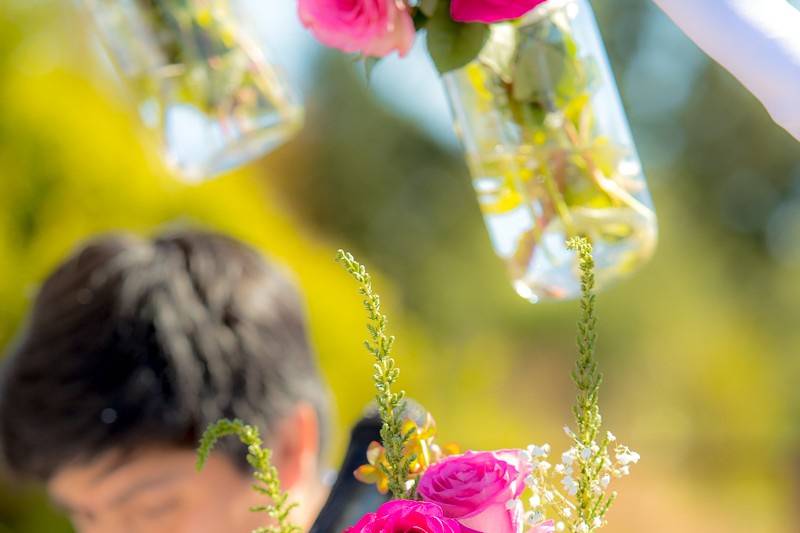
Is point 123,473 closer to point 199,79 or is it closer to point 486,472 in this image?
point 199,79

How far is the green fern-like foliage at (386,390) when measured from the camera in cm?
70

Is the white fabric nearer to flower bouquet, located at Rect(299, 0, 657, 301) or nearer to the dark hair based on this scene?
flower bouquet, located at Rect(299, 0, 657, 301)

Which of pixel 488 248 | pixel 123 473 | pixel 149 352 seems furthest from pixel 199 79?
pixel 488 248

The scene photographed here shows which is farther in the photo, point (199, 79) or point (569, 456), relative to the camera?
point (199, 79)

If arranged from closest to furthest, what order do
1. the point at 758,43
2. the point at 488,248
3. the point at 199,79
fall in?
the point at 758,43 < the point at 199,79 < the point at 488,248

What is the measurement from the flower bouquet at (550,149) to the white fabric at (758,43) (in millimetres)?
248

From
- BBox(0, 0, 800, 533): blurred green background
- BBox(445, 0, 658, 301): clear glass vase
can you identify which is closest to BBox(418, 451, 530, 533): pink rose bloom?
BBox(445, 0, 658, 301): clear glass vase

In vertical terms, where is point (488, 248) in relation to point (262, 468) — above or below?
below

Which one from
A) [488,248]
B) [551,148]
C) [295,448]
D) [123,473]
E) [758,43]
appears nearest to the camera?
[758,43]

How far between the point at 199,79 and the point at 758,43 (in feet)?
2.92

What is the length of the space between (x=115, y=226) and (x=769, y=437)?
819 cm

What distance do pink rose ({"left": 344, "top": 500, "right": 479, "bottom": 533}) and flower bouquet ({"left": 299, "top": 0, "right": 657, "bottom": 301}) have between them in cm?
48

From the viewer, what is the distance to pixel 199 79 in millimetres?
1515

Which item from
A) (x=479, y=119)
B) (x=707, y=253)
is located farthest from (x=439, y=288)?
(x=479, y=119)
